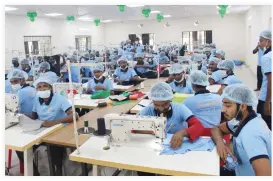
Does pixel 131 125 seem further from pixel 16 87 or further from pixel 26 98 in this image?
pixel 16 87

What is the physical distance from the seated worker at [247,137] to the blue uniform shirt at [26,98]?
94.3 inches

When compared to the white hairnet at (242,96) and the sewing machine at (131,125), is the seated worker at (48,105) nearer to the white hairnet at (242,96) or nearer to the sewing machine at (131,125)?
the sewing machine at (131,125)

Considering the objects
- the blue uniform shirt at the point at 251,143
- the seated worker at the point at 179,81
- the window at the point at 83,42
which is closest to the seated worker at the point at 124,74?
the seated worker at the point at 179,81

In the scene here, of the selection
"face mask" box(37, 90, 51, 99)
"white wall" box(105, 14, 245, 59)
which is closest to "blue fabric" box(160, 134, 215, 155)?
"face mask" box(37, 90, 51, 99)

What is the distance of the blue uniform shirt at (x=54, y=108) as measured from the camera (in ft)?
9.04

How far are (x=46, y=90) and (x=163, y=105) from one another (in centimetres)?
128

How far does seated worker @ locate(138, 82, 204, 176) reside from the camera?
2.00 meters

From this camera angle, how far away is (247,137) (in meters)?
1.49

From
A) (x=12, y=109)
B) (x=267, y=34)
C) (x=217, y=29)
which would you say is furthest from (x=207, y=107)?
A: (x=217, y=29)

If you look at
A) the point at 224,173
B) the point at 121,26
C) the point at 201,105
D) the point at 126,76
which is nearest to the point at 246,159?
the point at 224,173

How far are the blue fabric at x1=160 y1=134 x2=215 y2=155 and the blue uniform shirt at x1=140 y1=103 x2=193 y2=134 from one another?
0.24 m

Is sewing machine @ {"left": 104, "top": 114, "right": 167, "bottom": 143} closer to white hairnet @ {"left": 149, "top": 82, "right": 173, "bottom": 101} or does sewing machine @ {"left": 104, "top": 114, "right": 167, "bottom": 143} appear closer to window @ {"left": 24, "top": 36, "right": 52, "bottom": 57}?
white hairnet @ {"left": 149, "top": 82, "right": 173, "bottom": 101}

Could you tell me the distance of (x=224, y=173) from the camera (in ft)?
6.01

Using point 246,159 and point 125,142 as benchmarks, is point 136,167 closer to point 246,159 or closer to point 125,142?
point 125,142
